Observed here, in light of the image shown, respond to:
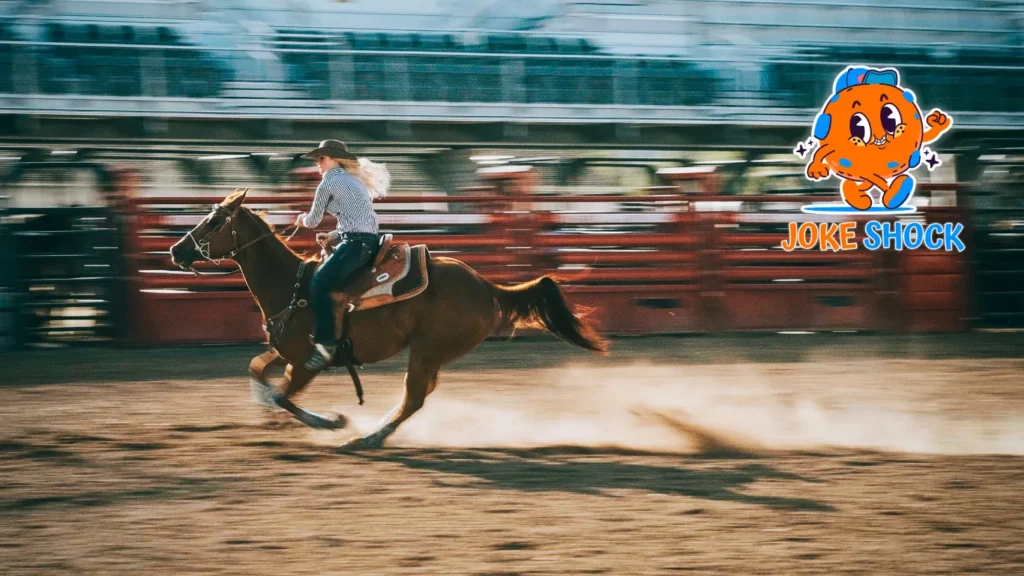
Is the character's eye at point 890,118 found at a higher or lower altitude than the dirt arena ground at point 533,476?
higher

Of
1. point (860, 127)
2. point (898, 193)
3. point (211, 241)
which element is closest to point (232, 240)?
point (211, 241)

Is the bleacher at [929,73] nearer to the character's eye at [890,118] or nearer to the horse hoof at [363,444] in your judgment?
the character's eye at [890,118]

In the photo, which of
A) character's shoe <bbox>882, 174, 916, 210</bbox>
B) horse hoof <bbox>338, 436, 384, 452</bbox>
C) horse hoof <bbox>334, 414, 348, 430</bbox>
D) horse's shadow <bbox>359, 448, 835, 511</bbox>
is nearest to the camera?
horse's shadow <bbox>359, 448, 835, 511</bbox>

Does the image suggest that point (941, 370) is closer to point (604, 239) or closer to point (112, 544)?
point (604, 239)

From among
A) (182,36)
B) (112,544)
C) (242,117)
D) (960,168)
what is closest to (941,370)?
(112,544)

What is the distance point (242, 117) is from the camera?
1667 centimetres

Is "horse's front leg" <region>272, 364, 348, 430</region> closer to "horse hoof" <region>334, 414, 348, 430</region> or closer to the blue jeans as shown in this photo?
"horse hoof" <region>334, 414, 348, 430</region>

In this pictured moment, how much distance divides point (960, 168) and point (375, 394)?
12.5m

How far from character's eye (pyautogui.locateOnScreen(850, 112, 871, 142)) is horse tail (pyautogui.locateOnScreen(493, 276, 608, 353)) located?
40.1 ft

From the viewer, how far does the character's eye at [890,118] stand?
18.1 meters

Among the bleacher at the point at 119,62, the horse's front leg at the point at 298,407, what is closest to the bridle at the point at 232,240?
the horse's front leg at the point at 298,407

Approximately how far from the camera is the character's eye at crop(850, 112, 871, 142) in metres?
17.8

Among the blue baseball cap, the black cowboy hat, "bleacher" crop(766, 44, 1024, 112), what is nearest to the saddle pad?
the black cowboy hat

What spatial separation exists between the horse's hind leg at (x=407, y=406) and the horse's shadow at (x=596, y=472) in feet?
0.41
